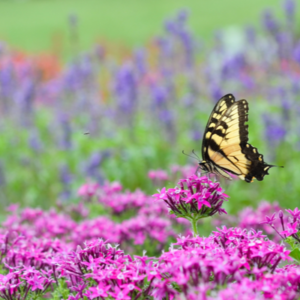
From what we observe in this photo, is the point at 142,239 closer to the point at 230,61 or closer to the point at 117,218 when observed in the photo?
the point at 117,218

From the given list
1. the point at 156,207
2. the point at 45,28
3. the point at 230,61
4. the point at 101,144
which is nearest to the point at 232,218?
the point at 156,207

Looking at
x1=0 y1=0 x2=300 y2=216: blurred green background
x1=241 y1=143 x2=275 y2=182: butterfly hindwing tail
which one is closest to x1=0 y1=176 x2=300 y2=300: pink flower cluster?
x1=241 y1=143 x2=275 y2=182: butterfly hindwing tail

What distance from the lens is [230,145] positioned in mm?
3275

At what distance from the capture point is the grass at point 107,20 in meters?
28.3

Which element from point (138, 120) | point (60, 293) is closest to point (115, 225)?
point (60, 293)

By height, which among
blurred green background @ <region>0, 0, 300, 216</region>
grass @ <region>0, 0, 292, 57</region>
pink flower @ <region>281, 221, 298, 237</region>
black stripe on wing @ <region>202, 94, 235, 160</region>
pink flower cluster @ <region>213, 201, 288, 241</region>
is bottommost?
pink flower @ <region>281, 221, 298, 237</region>

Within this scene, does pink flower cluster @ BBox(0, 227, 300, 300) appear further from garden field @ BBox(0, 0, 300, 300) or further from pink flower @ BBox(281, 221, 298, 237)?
pink flower @ BBox(281, 221, 298, 237)

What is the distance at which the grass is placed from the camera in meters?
28.3

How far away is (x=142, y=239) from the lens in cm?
331

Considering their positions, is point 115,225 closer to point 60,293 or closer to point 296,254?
point 60,293

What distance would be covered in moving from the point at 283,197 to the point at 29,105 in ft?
15.5

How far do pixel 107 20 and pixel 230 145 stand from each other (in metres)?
33.1

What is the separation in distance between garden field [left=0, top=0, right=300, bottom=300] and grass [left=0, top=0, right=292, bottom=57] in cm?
1019

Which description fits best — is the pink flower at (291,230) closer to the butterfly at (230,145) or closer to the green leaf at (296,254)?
the green leaf at (296,254)
